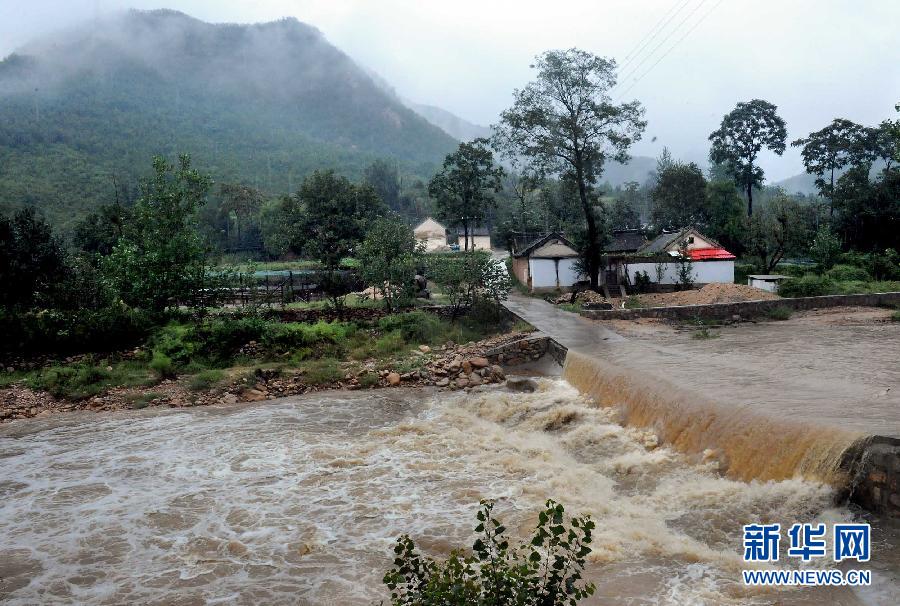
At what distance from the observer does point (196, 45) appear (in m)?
156

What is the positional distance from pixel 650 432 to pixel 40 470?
9.75 m

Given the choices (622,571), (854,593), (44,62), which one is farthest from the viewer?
(44,62)

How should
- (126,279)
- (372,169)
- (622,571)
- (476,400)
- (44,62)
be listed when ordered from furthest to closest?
(44,62) → (372,169) → (126,279) → (476,400) → (622,571)

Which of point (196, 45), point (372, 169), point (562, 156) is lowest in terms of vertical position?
point (562, 156)

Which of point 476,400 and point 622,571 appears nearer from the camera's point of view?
point 622,571

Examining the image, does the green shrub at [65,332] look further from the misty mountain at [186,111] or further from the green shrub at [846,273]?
the misty mountain at [186,111]

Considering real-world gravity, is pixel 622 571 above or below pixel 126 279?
below

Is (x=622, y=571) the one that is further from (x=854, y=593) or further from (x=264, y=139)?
(x=264, y=139)

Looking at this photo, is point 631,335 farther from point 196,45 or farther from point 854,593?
point 196,45

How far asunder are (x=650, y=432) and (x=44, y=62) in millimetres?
150084

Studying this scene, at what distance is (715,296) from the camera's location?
21797mm

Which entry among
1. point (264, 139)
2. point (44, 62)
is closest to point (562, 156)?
point (264, 139)

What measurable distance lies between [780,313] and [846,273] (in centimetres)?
969

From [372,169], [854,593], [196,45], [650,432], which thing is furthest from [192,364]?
[196,45]
